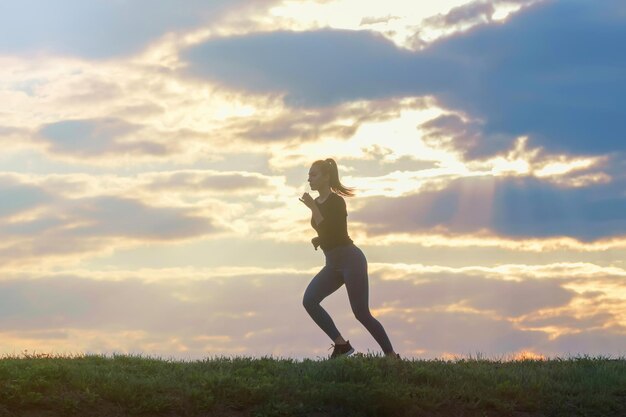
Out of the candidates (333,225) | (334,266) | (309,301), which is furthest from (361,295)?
(333,225)

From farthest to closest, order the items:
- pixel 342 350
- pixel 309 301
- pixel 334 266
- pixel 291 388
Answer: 1. pixel 342 350
2. pixel 309 301
3. pixel 334 266
4. pixel 291 388

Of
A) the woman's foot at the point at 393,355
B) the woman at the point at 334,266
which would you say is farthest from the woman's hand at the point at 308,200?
the woman's foot at the point at 393,355

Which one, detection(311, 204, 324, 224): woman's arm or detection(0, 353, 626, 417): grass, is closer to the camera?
detection(0, 353, 626, 417): grass

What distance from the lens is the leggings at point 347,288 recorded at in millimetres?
15117

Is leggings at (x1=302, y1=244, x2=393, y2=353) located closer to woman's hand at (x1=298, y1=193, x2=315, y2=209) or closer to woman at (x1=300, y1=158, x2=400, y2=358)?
woman at (x1=300, y1=158, x2=400, y2=358)

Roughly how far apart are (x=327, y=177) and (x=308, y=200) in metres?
0.57

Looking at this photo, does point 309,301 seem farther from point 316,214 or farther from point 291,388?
point 291,388

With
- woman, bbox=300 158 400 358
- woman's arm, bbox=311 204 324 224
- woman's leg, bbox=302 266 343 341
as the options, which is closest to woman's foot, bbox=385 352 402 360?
woman, bbox=300 158 400 358

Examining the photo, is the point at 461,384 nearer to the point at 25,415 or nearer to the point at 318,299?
the point at 318,299

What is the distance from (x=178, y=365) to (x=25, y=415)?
3.22 m

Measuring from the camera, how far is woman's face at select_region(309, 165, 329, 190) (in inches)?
610

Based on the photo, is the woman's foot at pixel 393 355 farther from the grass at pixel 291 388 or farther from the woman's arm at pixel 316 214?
the woman's arm at pixel 316 214

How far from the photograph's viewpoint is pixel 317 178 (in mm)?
15477

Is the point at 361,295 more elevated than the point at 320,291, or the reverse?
the point at 320,291
